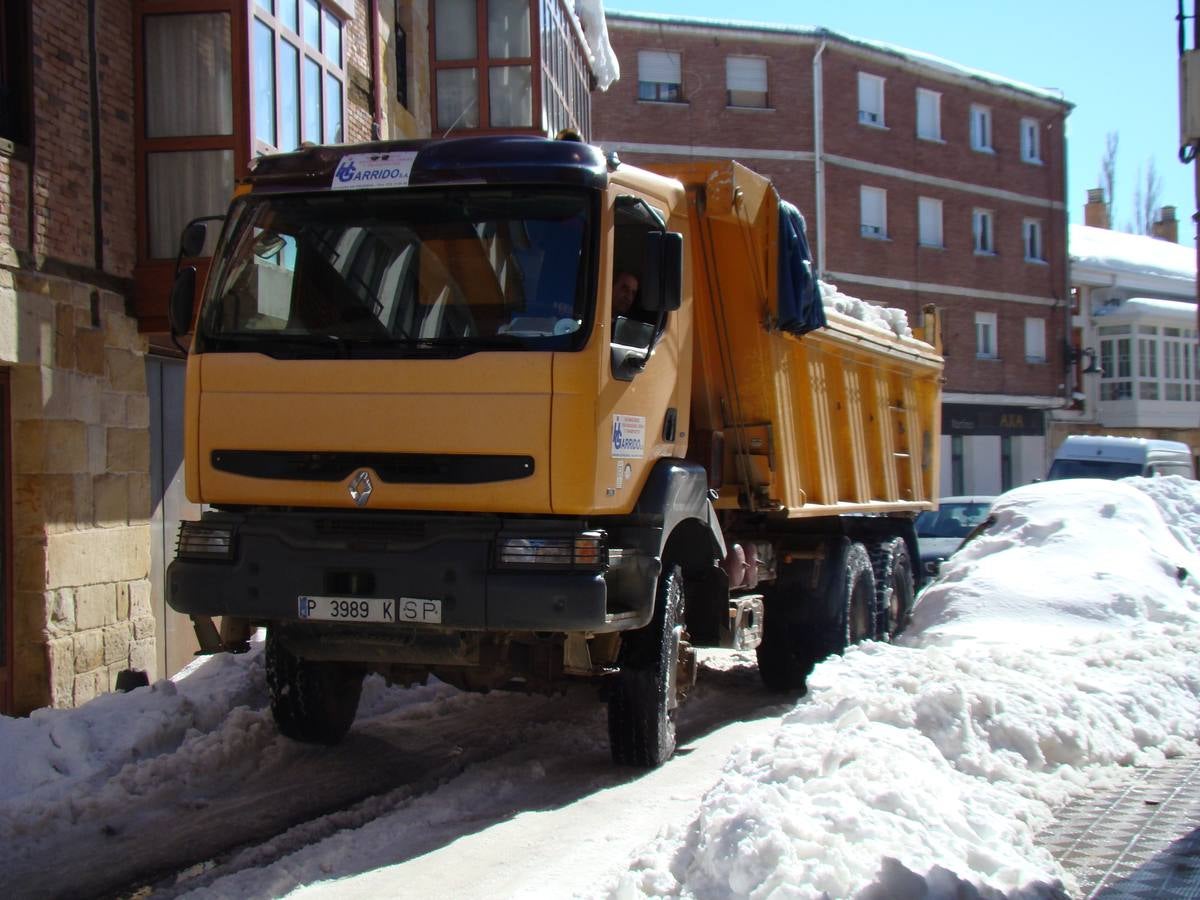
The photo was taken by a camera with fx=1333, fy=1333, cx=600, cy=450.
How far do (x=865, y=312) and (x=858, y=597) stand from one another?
7.32 ft

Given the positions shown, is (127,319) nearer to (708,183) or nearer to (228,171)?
(228,171)

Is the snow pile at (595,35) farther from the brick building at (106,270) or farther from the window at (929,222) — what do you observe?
the window at (929,222)

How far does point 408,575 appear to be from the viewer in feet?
19.5

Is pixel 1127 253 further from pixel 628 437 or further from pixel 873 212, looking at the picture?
pixel 628 437

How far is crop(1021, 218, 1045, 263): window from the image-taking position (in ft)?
127

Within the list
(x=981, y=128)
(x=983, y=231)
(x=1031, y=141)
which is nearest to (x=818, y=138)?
(x=981, y=128)

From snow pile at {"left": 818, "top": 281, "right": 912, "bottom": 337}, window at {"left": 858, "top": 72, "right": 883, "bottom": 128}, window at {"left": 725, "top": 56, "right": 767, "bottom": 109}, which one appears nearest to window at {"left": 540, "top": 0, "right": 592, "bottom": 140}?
snow pile at {"left": 818, "top": 281, "right": 912, "bottom": 337}

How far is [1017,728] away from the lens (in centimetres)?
646

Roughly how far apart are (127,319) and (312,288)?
3.43 metres

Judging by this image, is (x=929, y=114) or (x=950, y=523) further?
(x=929, y=114)

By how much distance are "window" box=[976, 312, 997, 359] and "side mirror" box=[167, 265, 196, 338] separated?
108ft

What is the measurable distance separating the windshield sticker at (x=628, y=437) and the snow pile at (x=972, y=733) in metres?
1.45

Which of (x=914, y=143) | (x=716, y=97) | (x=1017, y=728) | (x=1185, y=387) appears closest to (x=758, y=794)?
(x=1017, y=728)

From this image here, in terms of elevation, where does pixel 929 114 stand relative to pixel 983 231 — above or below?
above
